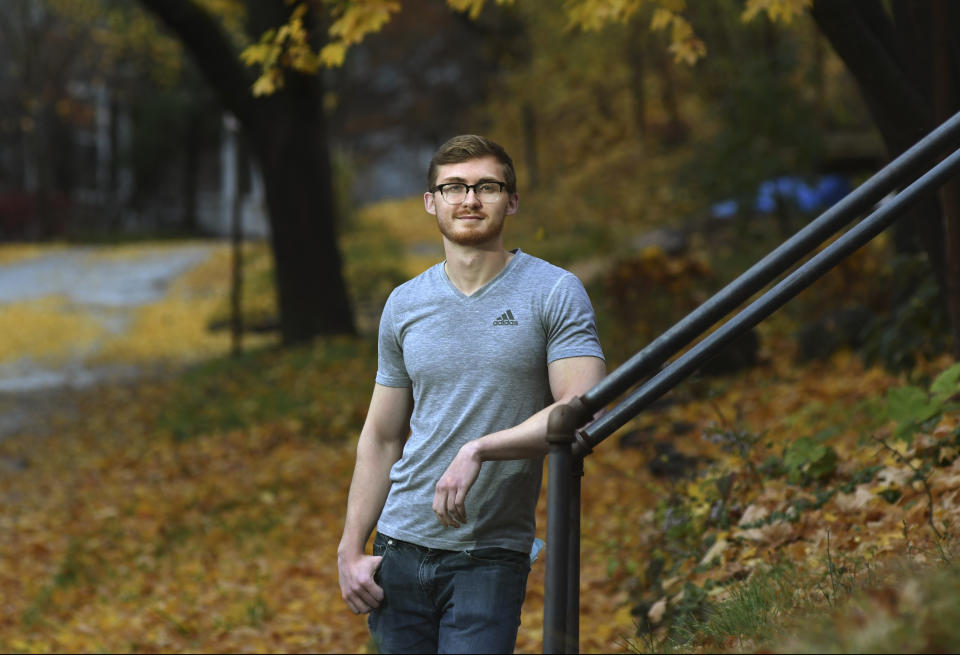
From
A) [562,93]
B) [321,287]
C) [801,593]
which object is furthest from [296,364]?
[562,93]

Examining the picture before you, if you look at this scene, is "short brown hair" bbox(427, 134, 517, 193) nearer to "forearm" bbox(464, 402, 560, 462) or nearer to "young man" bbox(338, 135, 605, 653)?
"young man" bbox(338, 135, 605, 653)

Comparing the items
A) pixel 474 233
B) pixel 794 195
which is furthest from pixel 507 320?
pixel 794 195

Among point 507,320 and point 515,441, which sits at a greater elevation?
point 507,320

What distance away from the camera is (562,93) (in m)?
30.1

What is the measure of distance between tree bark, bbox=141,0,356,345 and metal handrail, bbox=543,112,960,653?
10183 mm

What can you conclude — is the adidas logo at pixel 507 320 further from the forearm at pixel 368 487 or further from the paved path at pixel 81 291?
the paved path at pixel 81 291

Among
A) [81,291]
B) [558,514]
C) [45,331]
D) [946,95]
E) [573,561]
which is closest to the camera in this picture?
[558,514]

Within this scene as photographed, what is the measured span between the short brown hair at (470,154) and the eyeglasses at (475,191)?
36 millimetres

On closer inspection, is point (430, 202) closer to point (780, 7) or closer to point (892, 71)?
A: point (780, 7)

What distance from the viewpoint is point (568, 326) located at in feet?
8.16

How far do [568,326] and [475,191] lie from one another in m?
0.39

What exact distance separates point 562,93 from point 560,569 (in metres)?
28.7

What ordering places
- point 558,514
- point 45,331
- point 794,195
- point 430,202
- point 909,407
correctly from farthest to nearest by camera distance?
point 45,331
point 794,195
point 909,407
point 430,202
point 558,514

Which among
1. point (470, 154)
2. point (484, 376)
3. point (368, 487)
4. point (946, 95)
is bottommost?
point (368, 487)
